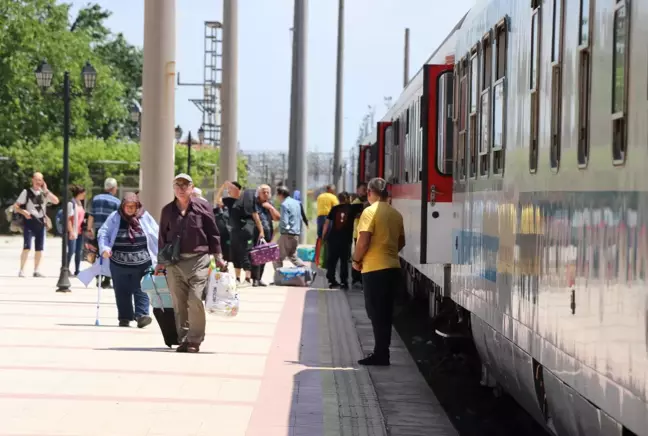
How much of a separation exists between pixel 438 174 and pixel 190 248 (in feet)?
8.03

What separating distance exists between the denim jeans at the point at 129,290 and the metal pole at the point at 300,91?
1882 cm

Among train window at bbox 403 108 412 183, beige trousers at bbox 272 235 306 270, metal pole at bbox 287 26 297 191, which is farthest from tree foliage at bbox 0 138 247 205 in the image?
train window at bbox 403 108 412 183

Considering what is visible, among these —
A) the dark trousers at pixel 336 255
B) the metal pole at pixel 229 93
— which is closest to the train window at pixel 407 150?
the dark trousers at pixel 336 255

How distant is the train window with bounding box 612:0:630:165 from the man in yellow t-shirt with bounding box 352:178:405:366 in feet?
25.5

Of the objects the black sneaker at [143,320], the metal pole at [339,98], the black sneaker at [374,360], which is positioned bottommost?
the black sneaker at [374,360]

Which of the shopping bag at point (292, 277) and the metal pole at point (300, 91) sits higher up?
the metal pole at point (300, 91)

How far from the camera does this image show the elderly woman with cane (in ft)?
51.6

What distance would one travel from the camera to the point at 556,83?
23.4ft

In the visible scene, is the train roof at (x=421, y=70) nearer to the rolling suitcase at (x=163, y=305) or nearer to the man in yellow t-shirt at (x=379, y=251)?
the man in yellow t-shirt at (x=379, y=251)

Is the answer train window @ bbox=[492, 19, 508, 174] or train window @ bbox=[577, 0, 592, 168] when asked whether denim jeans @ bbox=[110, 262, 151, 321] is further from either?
train window @ bbox=[577, 0, 592, 168]

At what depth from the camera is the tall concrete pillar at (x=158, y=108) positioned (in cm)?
1752

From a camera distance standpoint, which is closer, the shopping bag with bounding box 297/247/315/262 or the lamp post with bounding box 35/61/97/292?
the lamp post with bounding box 35/61/97/292

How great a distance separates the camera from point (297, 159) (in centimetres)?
3653

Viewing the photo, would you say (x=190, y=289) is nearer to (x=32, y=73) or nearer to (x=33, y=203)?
(x=33, y=203)
